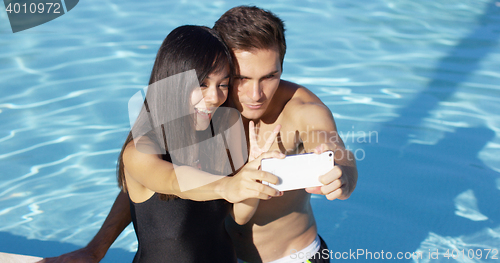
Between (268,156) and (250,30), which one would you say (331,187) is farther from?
(250,30)

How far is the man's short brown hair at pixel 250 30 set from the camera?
7.19 feet

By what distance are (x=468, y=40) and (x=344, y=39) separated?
2038 mm

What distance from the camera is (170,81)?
6.40ft

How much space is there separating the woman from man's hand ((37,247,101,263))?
0.38 m

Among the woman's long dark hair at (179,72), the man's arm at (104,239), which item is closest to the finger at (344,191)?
the woman's long dark hair at (179,72)

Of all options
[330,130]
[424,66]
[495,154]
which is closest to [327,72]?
[424,66]

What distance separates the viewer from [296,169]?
1587 mm

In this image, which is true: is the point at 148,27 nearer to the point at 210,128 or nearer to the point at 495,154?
the point at 210,128

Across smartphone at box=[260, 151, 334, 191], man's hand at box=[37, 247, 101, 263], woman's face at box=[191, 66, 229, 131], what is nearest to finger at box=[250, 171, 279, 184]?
smartphone at box=[260, 151, 334, 191]

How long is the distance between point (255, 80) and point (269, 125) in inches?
16.9

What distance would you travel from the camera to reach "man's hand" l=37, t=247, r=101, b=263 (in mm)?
2121

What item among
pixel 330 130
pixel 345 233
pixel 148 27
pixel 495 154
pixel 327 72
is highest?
pixel 330 130

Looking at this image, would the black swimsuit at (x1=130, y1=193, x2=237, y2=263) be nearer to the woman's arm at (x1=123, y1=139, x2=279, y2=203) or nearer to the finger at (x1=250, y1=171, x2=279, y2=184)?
the woman's arm at (x1=123, y1=139, x2=279, y2=203)

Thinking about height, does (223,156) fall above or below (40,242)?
above
